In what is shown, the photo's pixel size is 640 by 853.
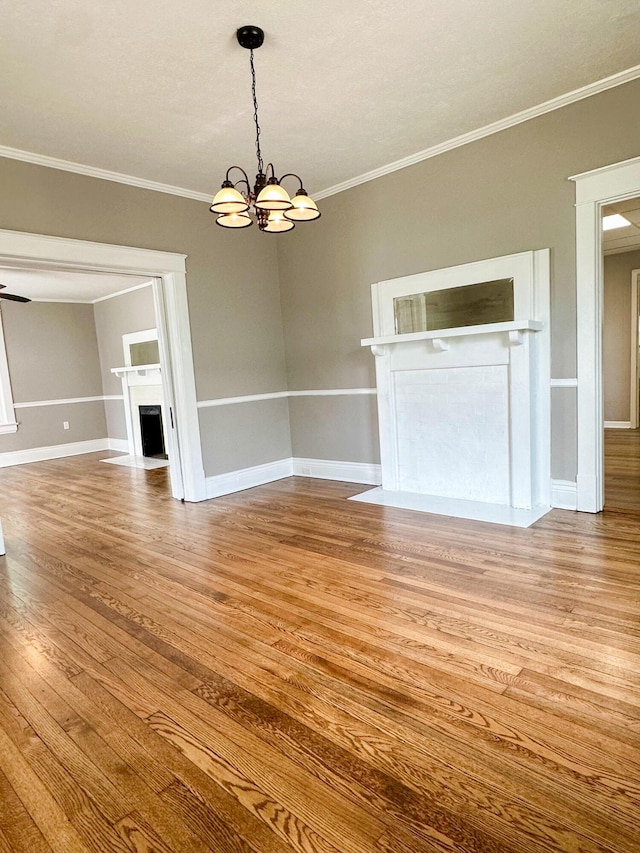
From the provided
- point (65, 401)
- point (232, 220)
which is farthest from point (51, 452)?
point (232, 220)

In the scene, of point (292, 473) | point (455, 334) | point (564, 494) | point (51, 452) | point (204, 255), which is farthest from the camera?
point (51, 452)

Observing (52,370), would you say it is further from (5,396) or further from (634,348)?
(634,348)

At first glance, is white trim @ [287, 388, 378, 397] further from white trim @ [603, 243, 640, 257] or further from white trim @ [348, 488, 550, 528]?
white trim @ [603, 243, 640, 257]

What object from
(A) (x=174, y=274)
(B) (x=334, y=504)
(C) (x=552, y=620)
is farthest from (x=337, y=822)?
(A) (x=174, y=274)

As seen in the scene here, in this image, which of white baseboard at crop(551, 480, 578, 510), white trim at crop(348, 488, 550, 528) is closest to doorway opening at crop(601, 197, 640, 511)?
white baseboard at crop(551, 480, 578, 510)

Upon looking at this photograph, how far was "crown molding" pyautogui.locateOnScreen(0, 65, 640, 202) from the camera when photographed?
10.6 feet

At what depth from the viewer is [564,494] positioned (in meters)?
3.77

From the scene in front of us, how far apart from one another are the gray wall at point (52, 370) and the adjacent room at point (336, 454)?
227cm

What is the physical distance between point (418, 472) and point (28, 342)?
703 centimetres

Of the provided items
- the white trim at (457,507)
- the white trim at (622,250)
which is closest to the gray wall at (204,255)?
the white trim at (457,507)

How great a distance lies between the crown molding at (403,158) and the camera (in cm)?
324

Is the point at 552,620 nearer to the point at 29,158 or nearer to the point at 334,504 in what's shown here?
the point at 334,504

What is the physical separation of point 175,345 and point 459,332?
2563mm

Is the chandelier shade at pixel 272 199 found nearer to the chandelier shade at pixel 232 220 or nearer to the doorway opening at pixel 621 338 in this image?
the chandelier shade at pixel 232 220
